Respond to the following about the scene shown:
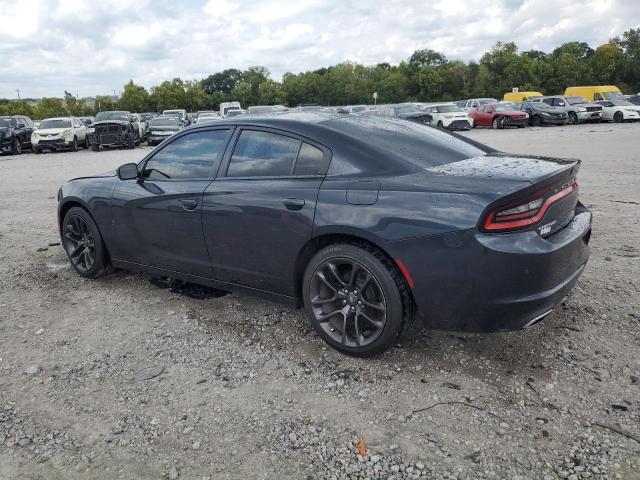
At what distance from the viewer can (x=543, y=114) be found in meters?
28.3

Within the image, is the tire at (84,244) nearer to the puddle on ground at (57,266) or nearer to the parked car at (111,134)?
the puddle on ground at (57,266)

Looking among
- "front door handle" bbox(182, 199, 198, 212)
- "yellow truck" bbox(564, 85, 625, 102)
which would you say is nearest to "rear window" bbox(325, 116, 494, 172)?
"front door handle" bbox(182, 199, 198, 212)

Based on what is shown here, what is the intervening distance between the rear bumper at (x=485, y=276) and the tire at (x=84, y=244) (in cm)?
309

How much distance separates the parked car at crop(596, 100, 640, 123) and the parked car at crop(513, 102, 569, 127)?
8.12 ft

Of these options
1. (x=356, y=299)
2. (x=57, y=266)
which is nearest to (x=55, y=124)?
(x=57, y=266)

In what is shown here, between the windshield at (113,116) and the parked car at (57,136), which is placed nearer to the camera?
the parked car at (57,136)

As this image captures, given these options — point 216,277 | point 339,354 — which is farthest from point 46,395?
point 339,354

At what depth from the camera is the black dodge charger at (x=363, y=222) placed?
300 cm

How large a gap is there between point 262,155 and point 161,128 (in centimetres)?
2272

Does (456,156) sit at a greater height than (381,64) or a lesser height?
lesser

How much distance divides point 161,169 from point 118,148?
72.4 ft

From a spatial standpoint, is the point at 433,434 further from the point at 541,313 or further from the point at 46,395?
the point at 46,395

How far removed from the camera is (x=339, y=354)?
3.61 metres

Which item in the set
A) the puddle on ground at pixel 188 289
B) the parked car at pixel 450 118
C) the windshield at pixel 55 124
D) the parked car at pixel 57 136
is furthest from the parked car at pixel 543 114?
the puddle on ground at pixel 188 289
